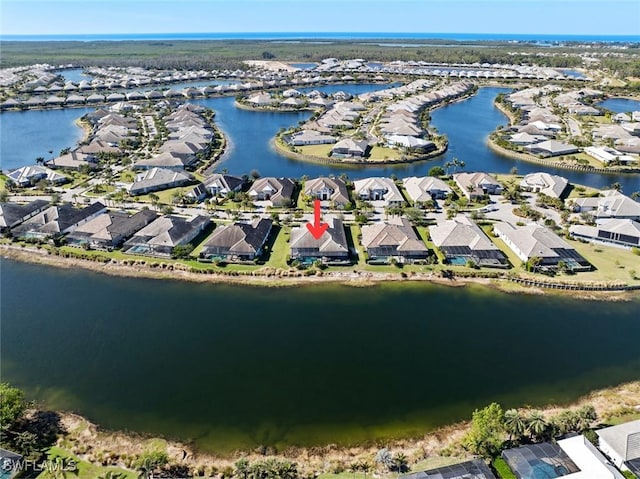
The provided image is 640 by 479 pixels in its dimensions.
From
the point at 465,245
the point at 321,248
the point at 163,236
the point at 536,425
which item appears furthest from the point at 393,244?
the point at 163,236

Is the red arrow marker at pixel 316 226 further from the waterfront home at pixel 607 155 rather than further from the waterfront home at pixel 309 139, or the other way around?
the waterfront home at pixel 607 155

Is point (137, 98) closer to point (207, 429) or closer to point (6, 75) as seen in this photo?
point (6, 75)

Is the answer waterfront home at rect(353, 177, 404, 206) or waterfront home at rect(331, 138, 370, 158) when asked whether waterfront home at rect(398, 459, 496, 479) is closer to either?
waterfront home at rect(353, 177, 404, 206)

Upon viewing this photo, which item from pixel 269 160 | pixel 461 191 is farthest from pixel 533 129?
pixel 269 160

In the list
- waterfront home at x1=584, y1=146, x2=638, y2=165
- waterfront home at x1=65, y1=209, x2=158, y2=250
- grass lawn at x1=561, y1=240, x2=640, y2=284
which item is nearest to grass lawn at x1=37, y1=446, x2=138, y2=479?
waterfront home at x1=65, y1=209, x2=158, y2=250

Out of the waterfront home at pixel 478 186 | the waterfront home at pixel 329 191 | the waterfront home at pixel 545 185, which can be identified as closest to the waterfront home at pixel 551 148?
the waterfront home at pixel 545 185

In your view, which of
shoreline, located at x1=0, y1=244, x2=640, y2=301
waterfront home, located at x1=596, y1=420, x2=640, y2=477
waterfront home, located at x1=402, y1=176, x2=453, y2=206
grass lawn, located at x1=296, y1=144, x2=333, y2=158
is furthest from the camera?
grass lawn, located at x1=296, y1=144, x2=333, y2=158
